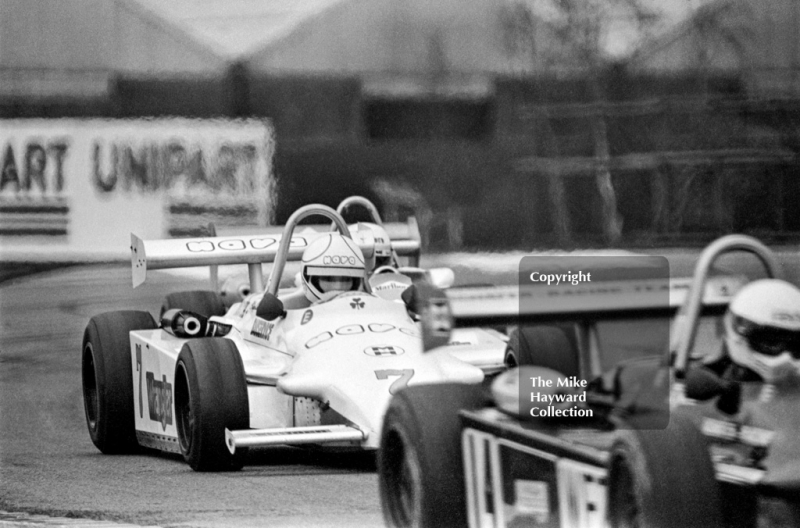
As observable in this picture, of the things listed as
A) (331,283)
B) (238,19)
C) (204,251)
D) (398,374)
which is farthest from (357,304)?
(238,19)

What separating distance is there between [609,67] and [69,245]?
469cm

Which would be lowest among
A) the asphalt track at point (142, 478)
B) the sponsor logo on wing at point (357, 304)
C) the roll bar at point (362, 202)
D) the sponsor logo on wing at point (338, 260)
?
the asphalt track at point (142, 478)

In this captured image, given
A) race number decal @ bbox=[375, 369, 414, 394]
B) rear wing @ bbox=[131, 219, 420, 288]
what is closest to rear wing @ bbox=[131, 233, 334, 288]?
rear wing @ bbox=[131, 219, 420, 288]

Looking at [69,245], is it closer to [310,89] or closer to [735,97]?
[310,89]

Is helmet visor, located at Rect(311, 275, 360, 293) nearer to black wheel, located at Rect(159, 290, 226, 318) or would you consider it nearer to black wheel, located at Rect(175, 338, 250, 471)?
black wheel, located at Rect(175, 338, 250, 471)

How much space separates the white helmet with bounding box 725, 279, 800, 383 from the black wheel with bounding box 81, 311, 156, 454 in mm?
4725

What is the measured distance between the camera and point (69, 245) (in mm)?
11922

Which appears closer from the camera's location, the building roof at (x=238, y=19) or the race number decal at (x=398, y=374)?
the race number decal at (x=398, y=374)

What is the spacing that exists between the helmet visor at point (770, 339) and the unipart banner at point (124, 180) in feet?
21.6

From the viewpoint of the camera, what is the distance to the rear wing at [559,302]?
3602 millimetres

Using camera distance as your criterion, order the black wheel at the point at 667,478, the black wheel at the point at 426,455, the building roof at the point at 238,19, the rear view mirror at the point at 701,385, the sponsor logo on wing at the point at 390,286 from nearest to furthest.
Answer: the black wheel at the point at 667,478, the rear view mirror at the point at 701,385, the black wheel at the point at 426,455, the sponsor logo on wing at the point at 390,286, the building roof at the point at 238,19

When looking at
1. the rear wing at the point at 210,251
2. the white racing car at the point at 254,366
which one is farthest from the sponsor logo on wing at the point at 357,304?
the rear wing at the point at 210,251

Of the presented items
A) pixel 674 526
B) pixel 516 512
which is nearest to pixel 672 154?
pixel 516 512

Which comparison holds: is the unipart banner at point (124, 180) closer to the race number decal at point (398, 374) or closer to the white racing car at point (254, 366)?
the white racing car at point (254, 366)
